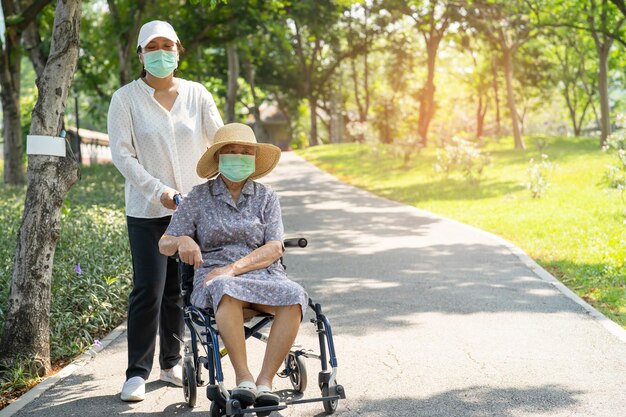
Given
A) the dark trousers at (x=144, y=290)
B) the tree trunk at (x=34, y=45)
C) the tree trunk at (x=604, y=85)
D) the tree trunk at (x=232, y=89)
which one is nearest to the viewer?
the dark trousers at (x=144, y=290)

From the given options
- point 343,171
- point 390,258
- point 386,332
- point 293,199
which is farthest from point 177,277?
point 343,171

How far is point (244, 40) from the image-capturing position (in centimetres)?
2622

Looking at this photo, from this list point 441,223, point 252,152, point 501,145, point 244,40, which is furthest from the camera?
point 501,145

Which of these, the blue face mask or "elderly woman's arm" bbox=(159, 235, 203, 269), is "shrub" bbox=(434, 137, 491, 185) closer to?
the blue face mask

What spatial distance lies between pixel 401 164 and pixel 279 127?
5657cm

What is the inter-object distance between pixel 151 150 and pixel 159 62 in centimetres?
52

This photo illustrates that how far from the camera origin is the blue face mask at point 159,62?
5457 mm

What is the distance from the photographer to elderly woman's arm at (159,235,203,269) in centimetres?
501

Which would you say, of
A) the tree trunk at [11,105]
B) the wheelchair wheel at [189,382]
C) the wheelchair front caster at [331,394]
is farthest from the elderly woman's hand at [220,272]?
the tree trunk at [11,105]

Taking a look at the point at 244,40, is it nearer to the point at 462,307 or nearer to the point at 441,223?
the point at 441,223

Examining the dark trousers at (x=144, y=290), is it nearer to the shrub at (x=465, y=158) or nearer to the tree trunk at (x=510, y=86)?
the shrub at (x=465, y=158)

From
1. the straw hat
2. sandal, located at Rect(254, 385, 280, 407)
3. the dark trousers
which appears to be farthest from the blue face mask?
sandal, located at Rect(254, 385, 280, 407)

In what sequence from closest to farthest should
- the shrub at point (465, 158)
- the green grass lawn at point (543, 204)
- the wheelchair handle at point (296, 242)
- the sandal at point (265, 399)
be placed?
the sandal at point (265, 399)
the wheelchair handle at point (296, 242)
the green grass lawn at point (543, 204)
the shrub at point (465, 158)

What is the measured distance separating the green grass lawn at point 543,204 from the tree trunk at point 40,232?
14.9ft
